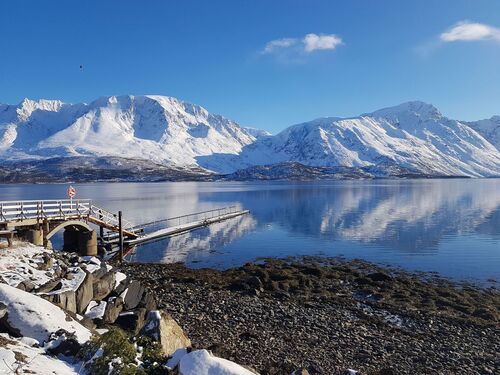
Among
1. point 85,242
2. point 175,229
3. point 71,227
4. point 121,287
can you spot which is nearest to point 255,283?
point 121,287

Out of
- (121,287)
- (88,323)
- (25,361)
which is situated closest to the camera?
(25,361)

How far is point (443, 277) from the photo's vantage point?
36.8 meters

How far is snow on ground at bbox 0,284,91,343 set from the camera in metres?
13.2

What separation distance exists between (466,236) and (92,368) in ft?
189

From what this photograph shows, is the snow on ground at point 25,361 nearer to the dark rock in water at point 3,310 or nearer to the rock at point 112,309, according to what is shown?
the dark rock in water at point 3,310

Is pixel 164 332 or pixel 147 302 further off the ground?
pixel 164 332

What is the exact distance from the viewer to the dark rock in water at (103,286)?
20031 mm

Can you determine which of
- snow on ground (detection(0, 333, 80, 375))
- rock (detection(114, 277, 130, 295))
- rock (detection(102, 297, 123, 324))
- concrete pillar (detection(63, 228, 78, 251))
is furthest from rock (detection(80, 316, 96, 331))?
concrete pillar (detection(63, 228, 78, 251))

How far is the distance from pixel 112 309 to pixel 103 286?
2263 mm

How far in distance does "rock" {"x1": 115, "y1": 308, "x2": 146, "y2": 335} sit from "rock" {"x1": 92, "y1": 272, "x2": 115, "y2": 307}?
247 cm

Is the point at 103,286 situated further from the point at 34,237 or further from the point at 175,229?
the point at 175,229

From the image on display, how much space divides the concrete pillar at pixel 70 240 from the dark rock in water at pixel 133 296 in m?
24.2

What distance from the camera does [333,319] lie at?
24031mm

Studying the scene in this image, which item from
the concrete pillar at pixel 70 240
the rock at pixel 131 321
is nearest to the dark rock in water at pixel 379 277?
the rock at pixel 131 321
